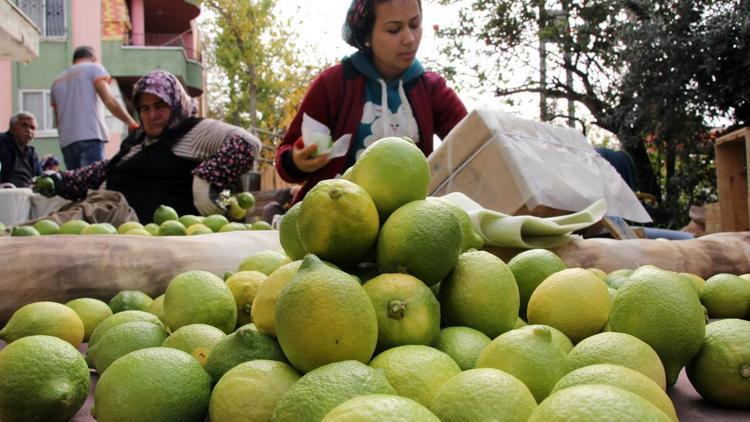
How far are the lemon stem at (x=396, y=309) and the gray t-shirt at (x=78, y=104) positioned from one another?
753cm

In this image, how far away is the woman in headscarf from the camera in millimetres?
4711

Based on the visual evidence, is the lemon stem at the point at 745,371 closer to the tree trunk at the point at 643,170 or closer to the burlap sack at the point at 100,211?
the burlap sack at the point at 100,211

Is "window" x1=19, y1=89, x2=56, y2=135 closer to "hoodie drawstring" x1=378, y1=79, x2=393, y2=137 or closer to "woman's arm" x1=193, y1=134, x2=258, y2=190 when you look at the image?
"woman's arm" x1=193, y1=134, x2=258, y2=190

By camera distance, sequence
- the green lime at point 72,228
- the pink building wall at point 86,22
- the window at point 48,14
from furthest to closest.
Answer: the pink building wall at point 86,22 → the window at point 48,14 → the green lime at point 72,228

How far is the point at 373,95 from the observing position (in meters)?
3.79

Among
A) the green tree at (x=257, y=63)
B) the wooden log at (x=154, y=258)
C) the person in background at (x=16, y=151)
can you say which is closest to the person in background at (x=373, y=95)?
the wooden log at (x=154, y=258)

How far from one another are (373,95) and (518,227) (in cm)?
183

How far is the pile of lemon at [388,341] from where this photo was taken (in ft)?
3.10

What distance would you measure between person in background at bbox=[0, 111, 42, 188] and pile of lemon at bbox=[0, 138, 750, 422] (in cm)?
747

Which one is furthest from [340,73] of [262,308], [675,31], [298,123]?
[675,31]

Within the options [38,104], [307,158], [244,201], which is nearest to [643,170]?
[244,201]

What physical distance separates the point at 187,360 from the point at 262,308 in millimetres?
173

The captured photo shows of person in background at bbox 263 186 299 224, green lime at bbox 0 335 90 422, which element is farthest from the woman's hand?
green lime at bbox 0 335 90 422

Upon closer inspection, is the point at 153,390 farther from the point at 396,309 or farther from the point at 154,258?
the point at 154,258
